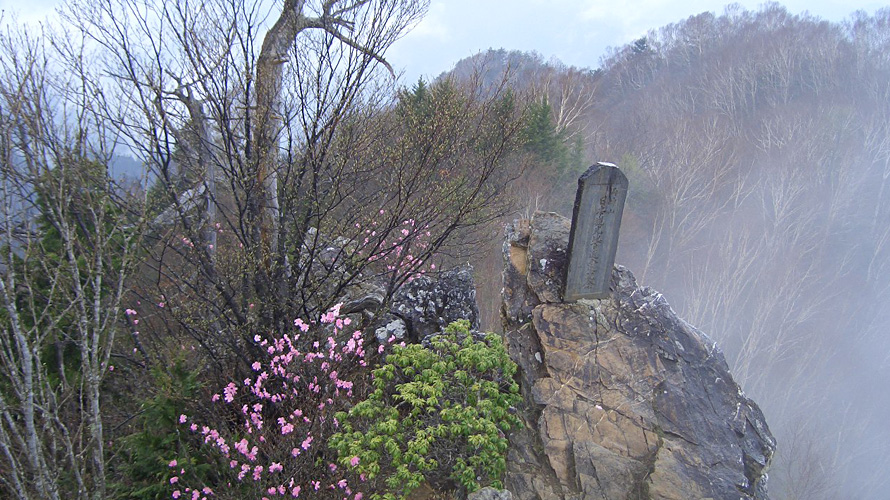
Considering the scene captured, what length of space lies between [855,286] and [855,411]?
6394 mm

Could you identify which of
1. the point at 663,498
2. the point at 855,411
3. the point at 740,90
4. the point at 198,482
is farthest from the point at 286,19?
the point at 740,90

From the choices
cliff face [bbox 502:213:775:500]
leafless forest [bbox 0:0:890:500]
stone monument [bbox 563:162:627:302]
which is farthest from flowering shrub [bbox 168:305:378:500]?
stone monument [bbox 563:162:627:302]

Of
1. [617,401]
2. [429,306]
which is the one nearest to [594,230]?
[617,401]

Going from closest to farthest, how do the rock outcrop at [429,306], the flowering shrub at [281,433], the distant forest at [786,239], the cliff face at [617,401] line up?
the flowering shrub at [281,433] < the cliff face at [617,401] < the rock outcrop at [429,306] < the distant forest at [786,239]

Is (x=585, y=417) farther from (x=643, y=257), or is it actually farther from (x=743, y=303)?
(x=743, y=303)

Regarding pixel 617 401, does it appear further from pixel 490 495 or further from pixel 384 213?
pixel 384 213

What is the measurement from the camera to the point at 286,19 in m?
4.93

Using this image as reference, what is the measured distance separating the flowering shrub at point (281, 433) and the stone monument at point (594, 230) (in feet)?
7.23

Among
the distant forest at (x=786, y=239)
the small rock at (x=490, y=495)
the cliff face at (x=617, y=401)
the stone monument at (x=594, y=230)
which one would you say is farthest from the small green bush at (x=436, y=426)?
the distant forest at (x=786, y=239)

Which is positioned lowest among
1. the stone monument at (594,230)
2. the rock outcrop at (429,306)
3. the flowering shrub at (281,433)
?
the flowering shrub at (281,433)

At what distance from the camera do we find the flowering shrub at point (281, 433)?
3.83 m

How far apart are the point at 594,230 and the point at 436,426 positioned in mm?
2423

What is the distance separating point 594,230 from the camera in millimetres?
4996

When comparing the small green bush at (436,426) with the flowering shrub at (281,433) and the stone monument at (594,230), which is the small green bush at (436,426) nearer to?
the flowering shrub at (281,433)
